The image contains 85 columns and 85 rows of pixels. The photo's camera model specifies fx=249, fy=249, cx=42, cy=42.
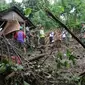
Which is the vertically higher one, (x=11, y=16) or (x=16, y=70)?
(x=11, y=16)

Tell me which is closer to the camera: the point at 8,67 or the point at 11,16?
the point at 8,67

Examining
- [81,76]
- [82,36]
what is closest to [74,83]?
[81,76]

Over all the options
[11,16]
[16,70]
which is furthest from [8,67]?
[11,16]

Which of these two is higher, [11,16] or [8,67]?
[11,16]

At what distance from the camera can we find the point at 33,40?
1340 centimetres

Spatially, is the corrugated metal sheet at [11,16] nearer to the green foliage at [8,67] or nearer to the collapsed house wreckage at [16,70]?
the collapsed house wreckage at [16,70]

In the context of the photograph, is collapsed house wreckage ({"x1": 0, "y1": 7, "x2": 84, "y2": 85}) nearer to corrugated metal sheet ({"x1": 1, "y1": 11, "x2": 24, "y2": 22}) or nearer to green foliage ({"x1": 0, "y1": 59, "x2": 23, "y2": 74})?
green foliage ({"x1": 0, "y1": 59, "x2": 23, "y2": 74})

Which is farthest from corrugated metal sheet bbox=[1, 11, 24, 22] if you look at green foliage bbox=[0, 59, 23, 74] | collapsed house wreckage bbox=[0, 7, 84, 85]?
green foliage bbox=[0, 59, 23, 74]

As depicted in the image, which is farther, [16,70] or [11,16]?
[11,16]

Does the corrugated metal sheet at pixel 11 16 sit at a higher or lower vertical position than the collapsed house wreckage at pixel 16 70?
higher

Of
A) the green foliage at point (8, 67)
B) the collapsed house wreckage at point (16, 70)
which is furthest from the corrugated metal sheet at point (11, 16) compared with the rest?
the green foliage at point (8, 67)

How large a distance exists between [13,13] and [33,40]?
70.5 inches

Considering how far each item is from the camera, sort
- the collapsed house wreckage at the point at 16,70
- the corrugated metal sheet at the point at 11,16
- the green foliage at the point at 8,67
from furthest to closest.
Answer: the corrugated metal sheet at the point at 11,16 → the collapsed house wreckage at the point at 16,70 → the green foliage at the point at 8,67

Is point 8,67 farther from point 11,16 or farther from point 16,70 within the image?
point 11,16
